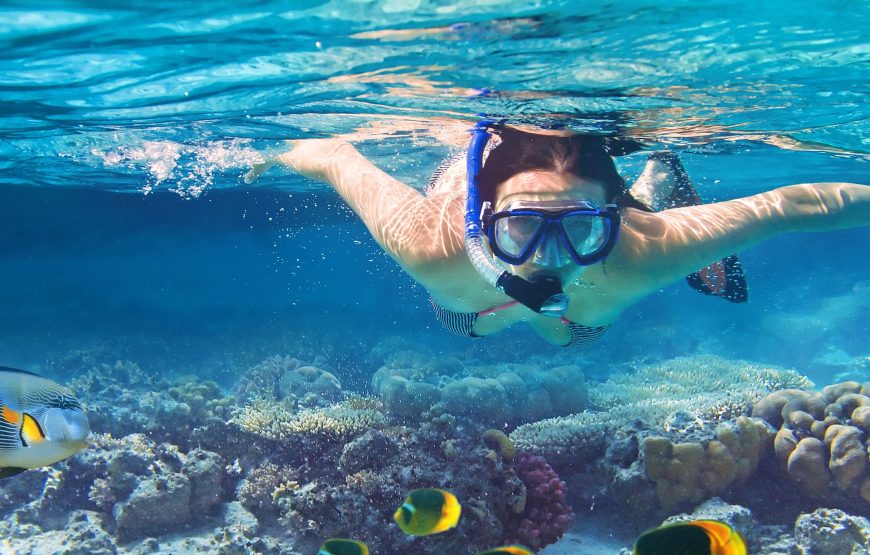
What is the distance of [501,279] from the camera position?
3.68 metres

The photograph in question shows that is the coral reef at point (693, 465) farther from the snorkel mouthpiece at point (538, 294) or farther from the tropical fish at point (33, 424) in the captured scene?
the tropical fish at point (33, 424)

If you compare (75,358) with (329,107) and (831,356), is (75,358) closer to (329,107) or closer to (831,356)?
(329,107)

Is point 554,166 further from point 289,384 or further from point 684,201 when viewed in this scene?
point 289,384

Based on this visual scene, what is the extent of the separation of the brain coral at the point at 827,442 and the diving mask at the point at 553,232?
4792mm

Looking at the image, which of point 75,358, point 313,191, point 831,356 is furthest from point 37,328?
point 831,356

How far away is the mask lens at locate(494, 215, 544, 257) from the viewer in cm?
374

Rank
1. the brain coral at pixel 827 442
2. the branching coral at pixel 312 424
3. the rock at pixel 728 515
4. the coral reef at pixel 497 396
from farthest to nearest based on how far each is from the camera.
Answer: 1. the coral reef at pixel 497 396
2. the branching coral at pixel 312 424
3. the brain coral at pixel 827 442
4. the rock at pixel 728 515

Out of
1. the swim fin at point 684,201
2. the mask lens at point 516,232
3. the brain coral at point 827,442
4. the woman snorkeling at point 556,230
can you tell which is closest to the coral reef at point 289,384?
the woman snorkeling at point 556,230

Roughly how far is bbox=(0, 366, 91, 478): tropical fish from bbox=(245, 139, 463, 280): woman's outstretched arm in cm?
289

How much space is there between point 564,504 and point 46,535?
7.27 m

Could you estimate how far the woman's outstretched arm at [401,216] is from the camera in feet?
14.9

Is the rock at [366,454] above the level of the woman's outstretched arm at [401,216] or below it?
below

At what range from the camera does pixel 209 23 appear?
556cm

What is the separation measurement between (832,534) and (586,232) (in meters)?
4.66
